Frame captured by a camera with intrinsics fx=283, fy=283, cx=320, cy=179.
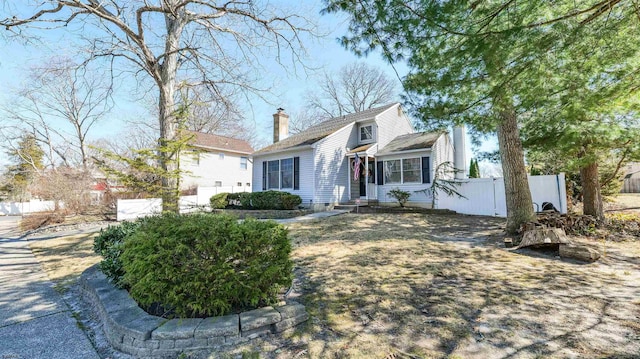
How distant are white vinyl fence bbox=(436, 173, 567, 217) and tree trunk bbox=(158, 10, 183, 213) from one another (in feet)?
32.8

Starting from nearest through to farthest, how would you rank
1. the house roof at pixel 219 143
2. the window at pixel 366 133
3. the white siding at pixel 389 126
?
the white siding at pixel 389 126
the window at pixel 366 133
the house roof at pixel 219 143

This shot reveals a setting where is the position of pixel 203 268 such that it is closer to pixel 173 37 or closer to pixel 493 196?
pixel 173 37

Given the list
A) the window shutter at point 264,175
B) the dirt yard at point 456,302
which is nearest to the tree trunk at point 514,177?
the dirt yard at point 456,302

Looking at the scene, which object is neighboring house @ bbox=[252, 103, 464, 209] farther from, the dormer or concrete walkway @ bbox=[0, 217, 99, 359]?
concrete walkway @ bbox=[0, 217, 99, 359]

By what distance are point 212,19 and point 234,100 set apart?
2.21m

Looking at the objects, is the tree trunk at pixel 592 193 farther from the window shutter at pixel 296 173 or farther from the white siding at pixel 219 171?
the white siding at pixel 219 171

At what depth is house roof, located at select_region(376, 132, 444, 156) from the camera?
13456mm

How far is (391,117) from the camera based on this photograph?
16.7 metres

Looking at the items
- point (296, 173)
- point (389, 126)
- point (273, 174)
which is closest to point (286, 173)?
point (296, 173)

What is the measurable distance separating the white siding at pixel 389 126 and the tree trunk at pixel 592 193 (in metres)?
8.18

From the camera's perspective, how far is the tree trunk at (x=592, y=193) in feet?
24.9

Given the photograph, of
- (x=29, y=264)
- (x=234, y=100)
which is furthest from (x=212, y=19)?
(x=29, y=264)

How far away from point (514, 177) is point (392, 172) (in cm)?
780

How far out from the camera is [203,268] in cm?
281
